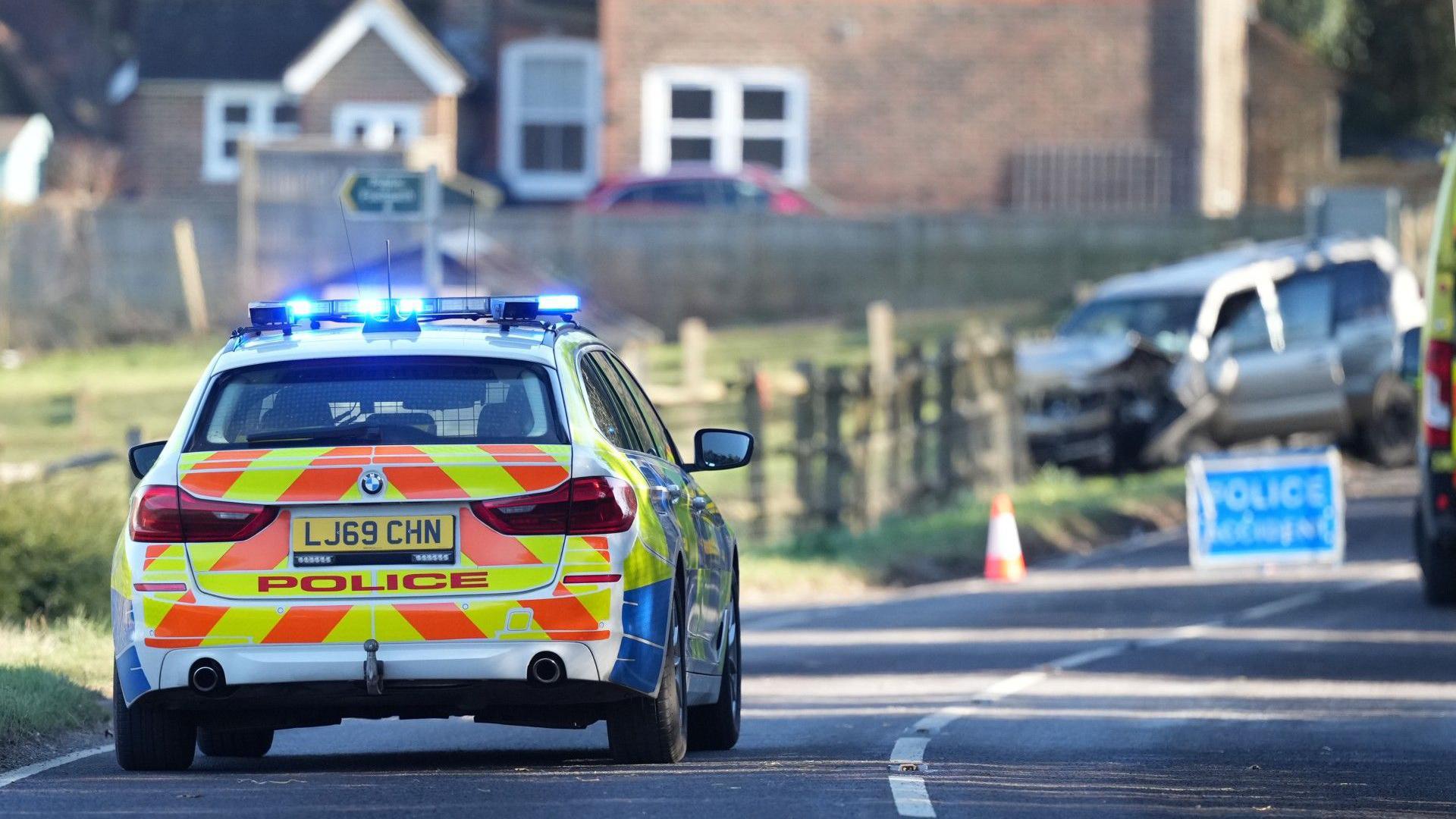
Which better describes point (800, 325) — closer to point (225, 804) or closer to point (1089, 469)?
point (1089, 469)

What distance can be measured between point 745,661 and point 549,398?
5730 mm

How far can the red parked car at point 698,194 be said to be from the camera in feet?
120

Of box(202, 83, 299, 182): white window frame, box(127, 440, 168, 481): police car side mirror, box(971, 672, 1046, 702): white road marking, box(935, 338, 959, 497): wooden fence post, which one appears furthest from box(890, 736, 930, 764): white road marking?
box(202, 83, 299, 182): white window frame

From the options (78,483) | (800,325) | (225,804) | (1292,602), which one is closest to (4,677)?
(225,804)

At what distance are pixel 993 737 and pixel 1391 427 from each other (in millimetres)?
16238

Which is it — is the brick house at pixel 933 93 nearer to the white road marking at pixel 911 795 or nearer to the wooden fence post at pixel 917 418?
the wooden fence post at pixel 917 418

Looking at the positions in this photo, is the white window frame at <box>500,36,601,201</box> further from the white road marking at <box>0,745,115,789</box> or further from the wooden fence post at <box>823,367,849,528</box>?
the white road marking at <box>0,745,115,789</box>

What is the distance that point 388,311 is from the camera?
29.6 feet

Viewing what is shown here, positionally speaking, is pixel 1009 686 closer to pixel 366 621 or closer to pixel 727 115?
pixel 366 621

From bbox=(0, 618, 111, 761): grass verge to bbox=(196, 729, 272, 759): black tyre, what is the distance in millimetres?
647

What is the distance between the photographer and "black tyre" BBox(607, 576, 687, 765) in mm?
8617

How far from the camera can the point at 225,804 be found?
26.0 ft

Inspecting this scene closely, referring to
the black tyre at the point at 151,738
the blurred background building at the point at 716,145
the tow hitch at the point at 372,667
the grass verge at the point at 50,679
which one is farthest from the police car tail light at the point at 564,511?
the blurred background building at the point at 716,145

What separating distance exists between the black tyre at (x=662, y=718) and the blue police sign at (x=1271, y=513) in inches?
420
